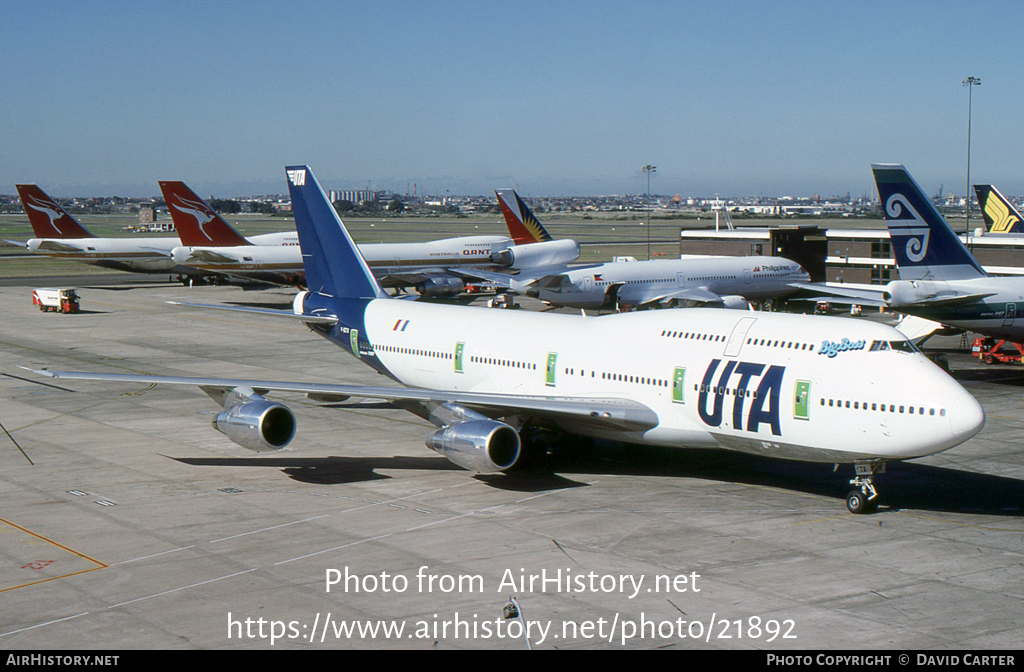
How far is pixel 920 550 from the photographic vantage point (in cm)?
2006

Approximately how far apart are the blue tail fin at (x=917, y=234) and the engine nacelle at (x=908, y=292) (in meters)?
0.95

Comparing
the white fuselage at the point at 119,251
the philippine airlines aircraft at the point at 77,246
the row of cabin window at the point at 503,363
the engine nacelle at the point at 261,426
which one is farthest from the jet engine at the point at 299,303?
the philippine airlines aircraft at the point at 77,246

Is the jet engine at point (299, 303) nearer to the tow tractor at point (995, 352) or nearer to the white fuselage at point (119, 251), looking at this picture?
the tow tractor at point (995, 352)

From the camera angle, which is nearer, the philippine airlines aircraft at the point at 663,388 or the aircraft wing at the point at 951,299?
the philippine airlines aircraft at the point at 663,388

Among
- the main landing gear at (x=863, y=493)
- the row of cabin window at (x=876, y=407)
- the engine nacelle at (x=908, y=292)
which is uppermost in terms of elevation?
the engine nacelle at (x=908, y=292)

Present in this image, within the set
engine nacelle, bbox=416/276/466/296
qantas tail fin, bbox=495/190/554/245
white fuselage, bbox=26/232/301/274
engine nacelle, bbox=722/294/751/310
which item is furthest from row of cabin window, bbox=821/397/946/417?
white fuselage, bbox=26/232/301/274

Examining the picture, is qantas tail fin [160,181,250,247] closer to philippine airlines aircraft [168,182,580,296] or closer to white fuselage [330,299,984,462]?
philippine airlines aircraft [168,182,580,296]

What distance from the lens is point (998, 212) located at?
8294cm

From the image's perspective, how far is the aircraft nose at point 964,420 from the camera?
66.2 ft

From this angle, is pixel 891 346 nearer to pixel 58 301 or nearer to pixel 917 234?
pixel 917 234

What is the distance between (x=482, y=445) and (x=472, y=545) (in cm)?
378

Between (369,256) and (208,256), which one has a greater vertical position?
(208,256)

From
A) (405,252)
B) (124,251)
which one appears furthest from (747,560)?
(124,251)

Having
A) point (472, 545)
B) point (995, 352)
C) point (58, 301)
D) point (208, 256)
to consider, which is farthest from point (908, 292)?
point (58, 301)
